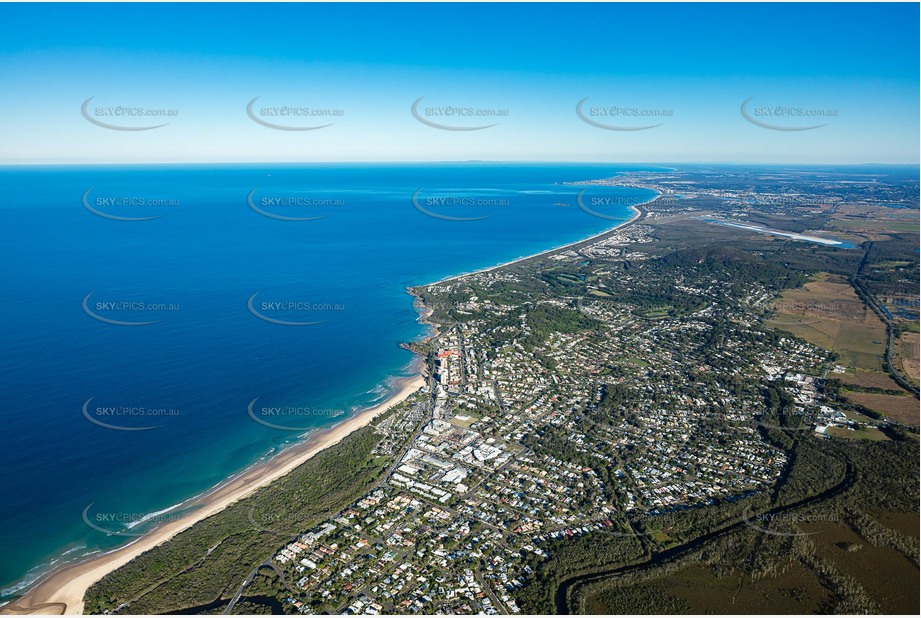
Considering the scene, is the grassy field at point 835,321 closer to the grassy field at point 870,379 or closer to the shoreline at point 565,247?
the grassy field at point 870,379

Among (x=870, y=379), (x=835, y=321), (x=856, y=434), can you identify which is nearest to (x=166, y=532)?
(x=856, y=434)

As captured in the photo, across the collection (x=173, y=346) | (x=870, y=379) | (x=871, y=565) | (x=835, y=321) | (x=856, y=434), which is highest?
(x=173, y=346)

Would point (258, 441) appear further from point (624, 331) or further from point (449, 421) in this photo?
point (624, 331)

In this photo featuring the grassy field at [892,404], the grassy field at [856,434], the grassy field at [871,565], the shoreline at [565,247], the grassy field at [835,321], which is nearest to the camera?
the grassy field at [871,565]

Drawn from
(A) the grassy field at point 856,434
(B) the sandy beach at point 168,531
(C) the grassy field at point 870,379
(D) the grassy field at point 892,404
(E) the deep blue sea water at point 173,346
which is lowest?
(A) the grassy field at point 856,434

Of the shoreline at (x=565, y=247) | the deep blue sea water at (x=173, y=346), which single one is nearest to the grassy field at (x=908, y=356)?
the deep blue sea water at (x=173, y=346)

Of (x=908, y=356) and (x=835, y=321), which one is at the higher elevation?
(x=835, y=321)

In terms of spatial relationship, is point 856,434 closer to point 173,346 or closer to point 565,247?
point 173,346
